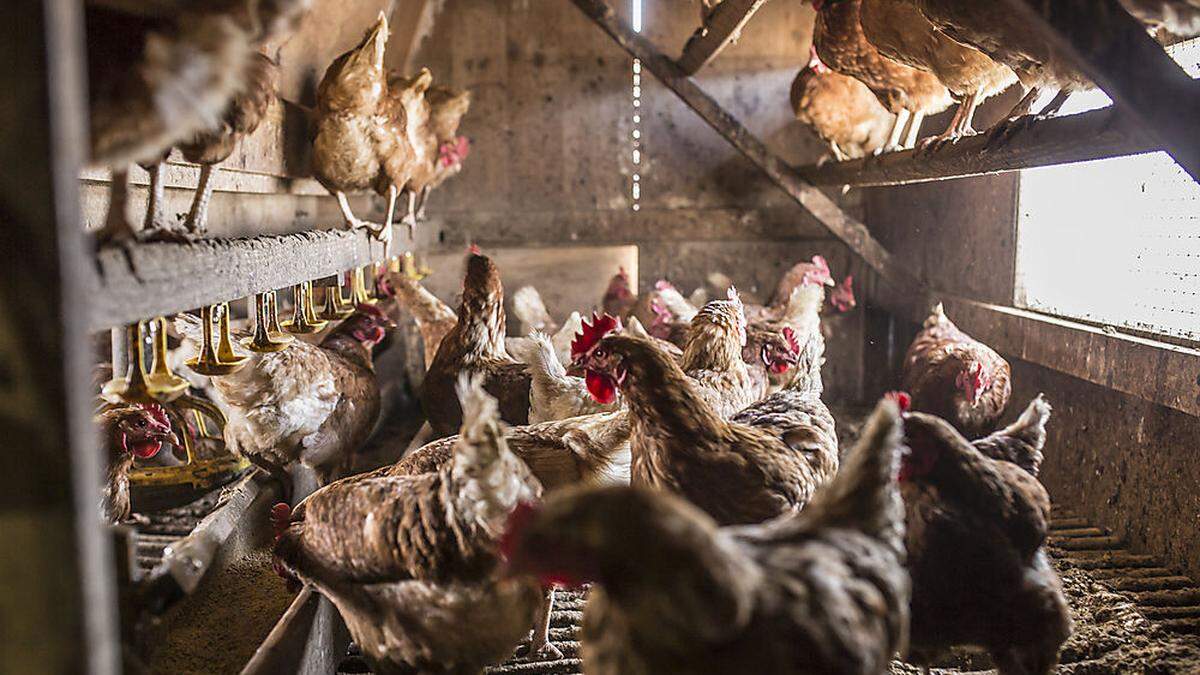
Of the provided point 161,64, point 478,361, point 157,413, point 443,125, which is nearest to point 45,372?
point 161,64

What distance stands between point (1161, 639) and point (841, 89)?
2.90 meters

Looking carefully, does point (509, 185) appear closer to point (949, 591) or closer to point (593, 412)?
point (593, 412)

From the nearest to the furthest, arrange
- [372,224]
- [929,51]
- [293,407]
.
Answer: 1. [929,51]
2. [293,407]
3. [372,224]

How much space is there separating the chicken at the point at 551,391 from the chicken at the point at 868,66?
1.61 m

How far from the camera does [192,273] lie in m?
1.34

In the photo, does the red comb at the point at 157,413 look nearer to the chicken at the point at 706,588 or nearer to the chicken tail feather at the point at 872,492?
the chicken at the point at 706,588

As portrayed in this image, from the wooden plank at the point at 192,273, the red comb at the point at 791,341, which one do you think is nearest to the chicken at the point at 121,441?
the wooden plank at the point at 192,273

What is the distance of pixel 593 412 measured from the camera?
2.94 m

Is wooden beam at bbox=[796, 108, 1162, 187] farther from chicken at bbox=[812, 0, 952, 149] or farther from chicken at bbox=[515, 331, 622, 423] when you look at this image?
chicken at bbox=[515, 331, 622, 423]

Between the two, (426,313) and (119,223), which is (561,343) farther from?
(119,223)

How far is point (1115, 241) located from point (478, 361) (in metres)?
2.38

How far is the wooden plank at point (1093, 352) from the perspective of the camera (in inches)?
100

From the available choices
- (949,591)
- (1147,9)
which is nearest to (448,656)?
(949,591)

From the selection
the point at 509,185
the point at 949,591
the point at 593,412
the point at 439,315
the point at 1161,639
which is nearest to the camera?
the point at 949,591
